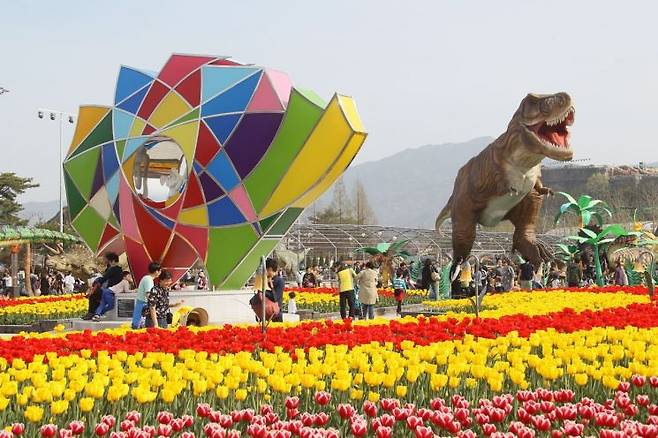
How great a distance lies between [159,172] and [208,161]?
2610 mm

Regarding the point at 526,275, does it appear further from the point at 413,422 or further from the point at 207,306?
the point at 413,422

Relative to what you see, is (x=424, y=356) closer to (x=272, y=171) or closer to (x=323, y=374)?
(x=323, y=374)

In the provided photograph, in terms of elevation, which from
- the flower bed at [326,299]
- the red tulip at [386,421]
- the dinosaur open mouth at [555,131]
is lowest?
the red tulip at [386,421]

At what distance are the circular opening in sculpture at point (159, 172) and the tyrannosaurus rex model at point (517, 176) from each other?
741 centimetres

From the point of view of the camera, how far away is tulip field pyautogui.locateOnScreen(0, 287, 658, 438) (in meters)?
4.44

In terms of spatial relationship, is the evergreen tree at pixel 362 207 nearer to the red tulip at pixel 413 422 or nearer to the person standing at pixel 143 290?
the person standing at pixel 143 290

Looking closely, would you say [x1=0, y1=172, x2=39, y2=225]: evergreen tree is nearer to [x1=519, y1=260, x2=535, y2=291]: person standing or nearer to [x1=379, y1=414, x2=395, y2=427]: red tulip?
[x1=519, y1=260, x2=535, y2=291]: person standing

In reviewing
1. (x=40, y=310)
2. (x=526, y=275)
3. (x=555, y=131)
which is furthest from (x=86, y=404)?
(x=526, y=275)

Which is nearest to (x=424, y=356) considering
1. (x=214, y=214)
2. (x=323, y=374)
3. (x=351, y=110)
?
(x=323, y=374)

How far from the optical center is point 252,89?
15.1 metres

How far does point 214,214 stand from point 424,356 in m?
9.29

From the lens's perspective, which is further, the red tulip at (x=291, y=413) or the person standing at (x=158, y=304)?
the person standing at (x=158, y=304)

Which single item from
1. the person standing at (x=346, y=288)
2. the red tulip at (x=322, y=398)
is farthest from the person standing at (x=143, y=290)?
the red tulip at (x=322, y=398)

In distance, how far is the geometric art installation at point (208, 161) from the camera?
1458 cm
